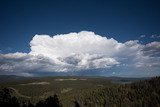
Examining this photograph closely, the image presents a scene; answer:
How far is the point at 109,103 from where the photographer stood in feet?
612

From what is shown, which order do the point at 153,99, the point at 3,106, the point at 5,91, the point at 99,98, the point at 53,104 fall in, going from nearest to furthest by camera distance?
the point at 3,106 < the point at 5,91 < the point at 53,104 < the point at 153,99 < the point at 99,98

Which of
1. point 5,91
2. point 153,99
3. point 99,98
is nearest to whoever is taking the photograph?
point 5,91

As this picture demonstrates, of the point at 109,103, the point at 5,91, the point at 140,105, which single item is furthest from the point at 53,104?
the point at 109,103

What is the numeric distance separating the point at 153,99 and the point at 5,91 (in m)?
135

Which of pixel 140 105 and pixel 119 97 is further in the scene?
pixel 119 97

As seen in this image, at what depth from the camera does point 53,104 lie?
214 feet

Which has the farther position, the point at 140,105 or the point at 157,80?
the point at 157,80

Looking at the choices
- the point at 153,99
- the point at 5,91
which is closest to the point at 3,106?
the point at 5,91

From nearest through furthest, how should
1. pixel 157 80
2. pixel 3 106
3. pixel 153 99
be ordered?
pixel 3 106 → pixel 153 99 → pixel 157 80

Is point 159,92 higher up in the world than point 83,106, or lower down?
higher up

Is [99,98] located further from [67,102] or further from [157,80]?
[157,80]

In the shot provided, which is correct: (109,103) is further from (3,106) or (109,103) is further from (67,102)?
(3,106)

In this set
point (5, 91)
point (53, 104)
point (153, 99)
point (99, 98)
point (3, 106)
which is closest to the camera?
point (3, 106)

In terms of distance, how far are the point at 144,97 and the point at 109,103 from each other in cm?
3199
